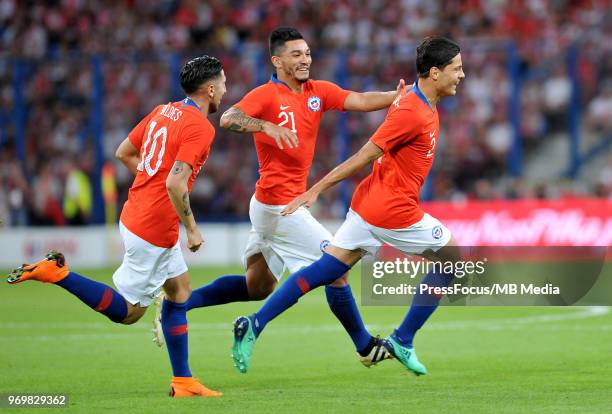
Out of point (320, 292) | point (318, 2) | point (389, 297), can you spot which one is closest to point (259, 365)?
point (389, 297)

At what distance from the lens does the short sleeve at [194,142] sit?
7.79m

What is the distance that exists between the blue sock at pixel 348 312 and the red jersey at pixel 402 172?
2.33 feet

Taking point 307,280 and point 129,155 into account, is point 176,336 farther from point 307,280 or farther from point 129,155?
point 129,155

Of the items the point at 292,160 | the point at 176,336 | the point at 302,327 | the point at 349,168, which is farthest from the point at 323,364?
the point at 302,327

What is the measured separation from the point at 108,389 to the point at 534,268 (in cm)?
1121

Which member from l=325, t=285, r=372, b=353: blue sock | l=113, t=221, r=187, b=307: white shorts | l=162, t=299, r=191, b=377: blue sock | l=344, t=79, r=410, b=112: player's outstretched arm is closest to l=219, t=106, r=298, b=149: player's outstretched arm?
l=344, t=79, r=410, b=112: player's outstretched arm

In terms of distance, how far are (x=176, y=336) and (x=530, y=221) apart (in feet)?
41.8

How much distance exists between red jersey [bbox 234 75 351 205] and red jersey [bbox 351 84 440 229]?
2.15ft

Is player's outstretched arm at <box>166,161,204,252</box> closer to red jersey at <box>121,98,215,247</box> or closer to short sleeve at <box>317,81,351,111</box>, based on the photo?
red jersey at <box>121,98,215,247</box>

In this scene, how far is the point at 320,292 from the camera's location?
17.4 metres

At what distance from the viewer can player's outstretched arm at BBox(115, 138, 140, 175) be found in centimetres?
871

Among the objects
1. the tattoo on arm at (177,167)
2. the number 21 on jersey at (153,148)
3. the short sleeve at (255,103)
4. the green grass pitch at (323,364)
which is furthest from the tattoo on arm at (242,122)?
the green grass pitch at (323,364)

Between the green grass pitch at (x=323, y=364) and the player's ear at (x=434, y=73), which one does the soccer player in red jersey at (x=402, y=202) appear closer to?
the player's ear at (x=434, y=73)

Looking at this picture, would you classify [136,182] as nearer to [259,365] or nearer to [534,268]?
[259,365]
